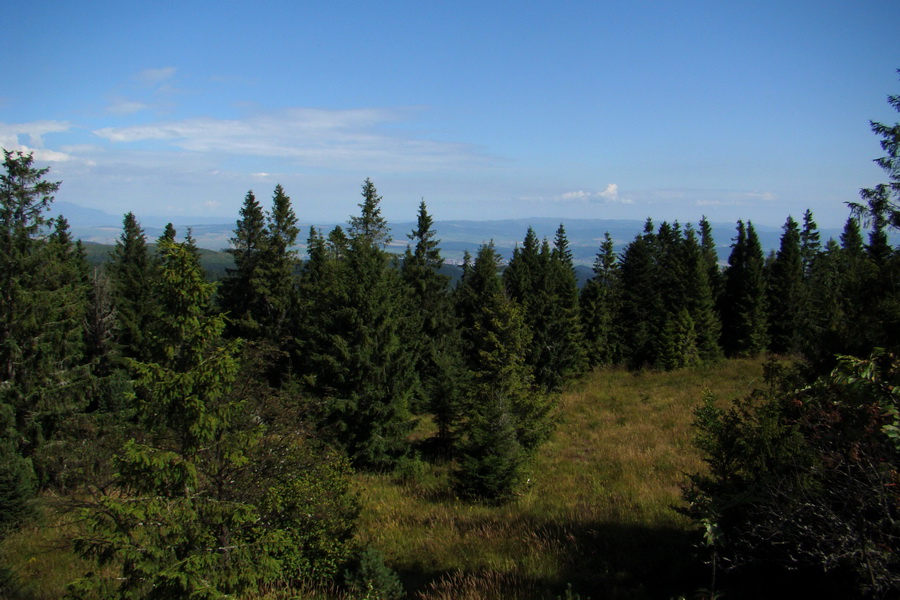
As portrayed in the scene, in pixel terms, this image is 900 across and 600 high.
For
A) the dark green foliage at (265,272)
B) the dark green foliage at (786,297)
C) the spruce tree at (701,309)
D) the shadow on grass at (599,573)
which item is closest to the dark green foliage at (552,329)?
the spruce tree at (701,309)

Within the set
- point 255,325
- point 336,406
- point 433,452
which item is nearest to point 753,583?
point 336,406

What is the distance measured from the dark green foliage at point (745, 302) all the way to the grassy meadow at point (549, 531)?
31.0 metres

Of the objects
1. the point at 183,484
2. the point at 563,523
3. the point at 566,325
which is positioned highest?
the point at 183,484

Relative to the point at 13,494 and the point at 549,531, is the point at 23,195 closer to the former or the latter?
the point at 13,494

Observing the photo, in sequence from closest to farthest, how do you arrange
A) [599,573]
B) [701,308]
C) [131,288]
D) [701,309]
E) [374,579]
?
1. [374,579]
2. [599,573]
3. [131,288]
4. [701,309]
5. [701,308]

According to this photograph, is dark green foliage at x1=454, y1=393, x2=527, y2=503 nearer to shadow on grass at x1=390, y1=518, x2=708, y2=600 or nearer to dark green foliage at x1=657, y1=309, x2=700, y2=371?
shadow on grass at x1=390, y1=518, x2=708, y2=600

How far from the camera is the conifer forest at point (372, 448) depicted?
5.56 metres

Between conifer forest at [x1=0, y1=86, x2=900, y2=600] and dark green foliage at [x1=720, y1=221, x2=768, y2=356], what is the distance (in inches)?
713

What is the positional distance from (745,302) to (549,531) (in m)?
46.9

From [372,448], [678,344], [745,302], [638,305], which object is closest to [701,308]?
[638,305]

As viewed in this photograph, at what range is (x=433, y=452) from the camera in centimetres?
2298

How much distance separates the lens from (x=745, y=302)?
48.9 m

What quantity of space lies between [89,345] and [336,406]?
2293 centimetres

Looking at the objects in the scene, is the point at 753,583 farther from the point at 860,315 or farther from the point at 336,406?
the point at 336,406
